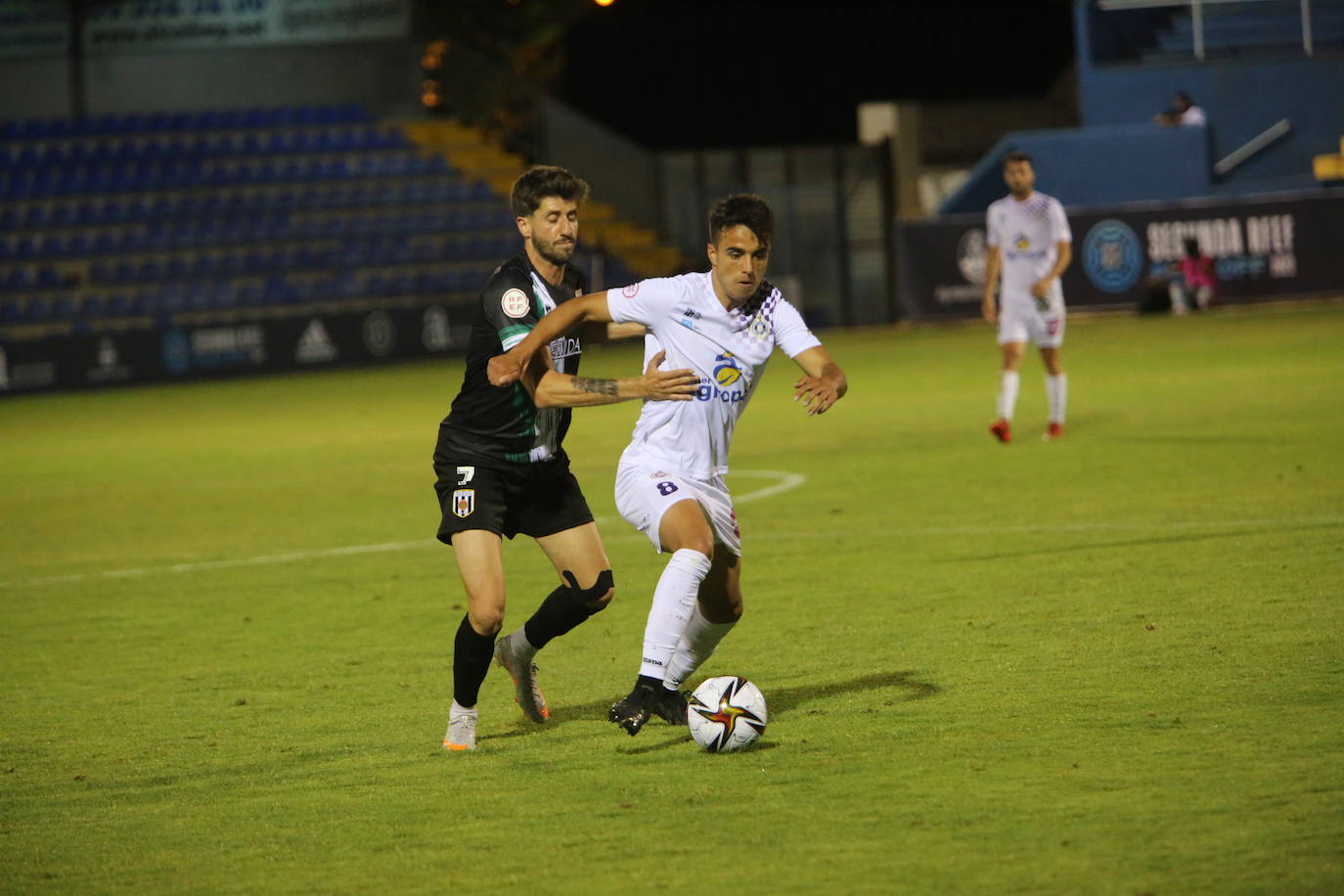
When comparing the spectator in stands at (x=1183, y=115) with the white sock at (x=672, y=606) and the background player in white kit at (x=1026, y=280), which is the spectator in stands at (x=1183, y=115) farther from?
the white sock at (x=672, y=606)

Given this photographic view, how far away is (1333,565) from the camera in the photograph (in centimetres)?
863

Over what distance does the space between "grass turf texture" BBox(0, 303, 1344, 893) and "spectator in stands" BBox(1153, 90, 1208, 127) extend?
61.7ft

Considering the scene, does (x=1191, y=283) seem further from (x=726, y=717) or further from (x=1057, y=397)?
(x=726, y=717)

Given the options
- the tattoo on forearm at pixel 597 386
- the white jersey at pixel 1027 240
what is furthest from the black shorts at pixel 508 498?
the white jersey at pixel 1027 240

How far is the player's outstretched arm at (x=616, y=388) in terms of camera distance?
5.73 metres

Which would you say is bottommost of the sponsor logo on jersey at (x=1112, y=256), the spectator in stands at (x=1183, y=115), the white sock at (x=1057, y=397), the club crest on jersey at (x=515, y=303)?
the white sock at (x=1057, y=397)

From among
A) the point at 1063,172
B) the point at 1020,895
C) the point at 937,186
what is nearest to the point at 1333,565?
the point at 1020,895

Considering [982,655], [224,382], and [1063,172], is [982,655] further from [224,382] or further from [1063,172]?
[1063,172]

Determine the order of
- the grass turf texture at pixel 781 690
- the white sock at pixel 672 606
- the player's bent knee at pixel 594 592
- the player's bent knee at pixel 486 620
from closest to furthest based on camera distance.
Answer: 1. the grass turf texture at pixel 781 690
2. the white sock at pixel 672 606
3. the player's bent knee at pixel 486 620
4. the player's bent knee at pixel 594 592

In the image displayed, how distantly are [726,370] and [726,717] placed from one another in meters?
1.23

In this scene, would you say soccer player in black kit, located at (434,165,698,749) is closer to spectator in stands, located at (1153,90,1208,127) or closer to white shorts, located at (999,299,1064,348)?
white shorts, located at (999,299,1064,348)

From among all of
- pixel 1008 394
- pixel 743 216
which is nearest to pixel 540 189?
pixel 743 216

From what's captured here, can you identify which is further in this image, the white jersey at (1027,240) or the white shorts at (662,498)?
the white jersey at (1027,240)

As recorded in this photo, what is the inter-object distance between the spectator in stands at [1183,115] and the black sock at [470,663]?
28.9 metres
